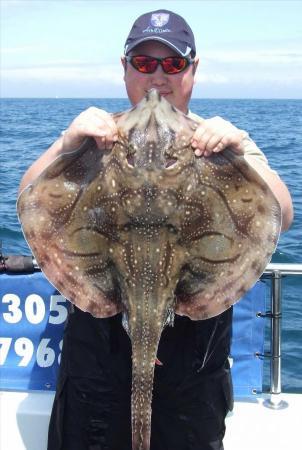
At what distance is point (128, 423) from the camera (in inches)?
117

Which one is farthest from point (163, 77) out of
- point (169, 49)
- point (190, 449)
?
point (190, 449)

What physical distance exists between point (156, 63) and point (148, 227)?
2.77ft

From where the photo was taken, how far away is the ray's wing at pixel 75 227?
246cm

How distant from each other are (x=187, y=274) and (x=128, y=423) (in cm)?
98

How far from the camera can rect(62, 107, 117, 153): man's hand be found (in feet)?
7.63

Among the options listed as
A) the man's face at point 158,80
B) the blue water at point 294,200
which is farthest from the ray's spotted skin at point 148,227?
the blue water at point 294,200

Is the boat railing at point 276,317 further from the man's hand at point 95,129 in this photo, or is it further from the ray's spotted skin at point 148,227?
the man's hand at point 95,129

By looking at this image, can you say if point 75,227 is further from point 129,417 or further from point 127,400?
point 129,417

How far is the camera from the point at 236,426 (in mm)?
3834

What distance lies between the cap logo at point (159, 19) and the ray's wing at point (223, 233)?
81cm

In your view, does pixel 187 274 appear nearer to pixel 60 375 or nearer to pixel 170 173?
pixel 170 173

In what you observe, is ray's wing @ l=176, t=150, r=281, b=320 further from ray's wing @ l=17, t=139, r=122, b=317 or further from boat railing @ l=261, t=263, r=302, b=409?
boat railing @ l=261, t=263, r=302, b=409

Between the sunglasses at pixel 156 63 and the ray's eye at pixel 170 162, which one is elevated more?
the sunglasses at pixel 156 63

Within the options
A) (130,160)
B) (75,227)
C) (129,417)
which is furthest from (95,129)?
(129,417)
